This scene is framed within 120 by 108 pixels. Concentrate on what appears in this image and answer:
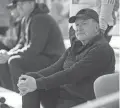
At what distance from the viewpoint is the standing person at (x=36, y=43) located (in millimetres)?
2873

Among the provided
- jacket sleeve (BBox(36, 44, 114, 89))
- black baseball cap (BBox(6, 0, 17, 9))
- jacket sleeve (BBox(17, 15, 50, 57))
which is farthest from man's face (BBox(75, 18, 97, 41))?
black baseball cap (BBox(6, 0, 17, 9))

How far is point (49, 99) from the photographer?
1.95m

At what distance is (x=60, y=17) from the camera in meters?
3.99

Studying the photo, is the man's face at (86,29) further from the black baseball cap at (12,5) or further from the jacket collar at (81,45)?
the black baseball cap at (12,5)

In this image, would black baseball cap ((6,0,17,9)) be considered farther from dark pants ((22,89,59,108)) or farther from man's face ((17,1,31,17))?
dark pants ((22,89,59,108))

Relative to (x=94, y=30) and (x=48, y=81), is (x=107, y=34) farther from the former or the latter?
(x=48, y=81)

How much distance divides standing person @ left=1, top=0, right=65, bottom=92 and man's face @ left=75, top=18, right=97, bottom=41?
1.01m

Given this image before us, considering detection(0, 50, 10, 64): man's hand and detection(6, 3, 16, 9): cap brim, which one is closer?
detection(0, 50, 10, 64): man's hand

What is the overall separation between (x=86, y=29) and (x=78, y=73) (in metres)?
0.28

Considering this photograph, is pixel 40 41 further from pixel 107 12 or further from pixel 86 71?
pixel 86 71

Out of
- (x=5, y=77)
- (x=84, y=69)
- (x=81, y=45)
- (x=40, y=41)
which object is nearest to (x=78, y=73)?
(x=84, y=69)

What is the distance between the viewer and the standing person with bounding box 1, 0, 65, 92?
113 inches

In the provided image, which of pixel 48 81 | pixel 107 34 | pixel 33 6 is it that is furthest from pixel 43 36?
pixel 48 81

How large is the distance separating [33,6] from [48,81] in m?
1.44
